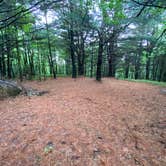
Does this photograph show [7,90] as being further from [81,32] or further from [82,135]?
[81,32]

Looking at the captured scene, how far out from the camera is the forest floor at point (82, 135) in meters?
2.45

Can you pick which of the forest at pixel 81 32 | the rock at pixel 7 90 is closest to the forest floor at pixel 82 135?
the rock at pixel 7 90

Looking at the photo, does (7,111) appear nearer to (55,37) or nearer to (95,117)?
(95,117)

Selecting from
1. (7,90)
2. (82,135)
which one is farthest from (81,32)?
(82,135)

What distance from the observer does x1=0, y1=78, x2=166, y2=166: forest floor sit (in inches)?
96.5

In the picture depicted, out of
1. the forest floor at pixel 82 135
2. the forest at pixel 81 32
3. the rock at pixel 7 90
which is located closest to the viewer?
the forest floor at pixel 82 135

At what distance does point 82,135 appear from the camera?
10.4ft

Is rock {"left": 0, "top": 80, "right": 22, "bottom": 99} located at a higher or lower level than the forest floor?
higher

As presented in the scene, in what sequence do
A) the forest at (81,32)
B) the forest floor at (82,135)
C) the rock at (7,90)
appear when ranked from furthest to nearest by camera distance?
the rock at (7,90) < the forest at (81,32) < the forest floor at (82,135)

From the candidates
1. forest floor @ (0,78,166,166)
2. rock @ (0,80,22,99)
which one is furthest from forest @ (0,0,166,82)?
forest floor @ (0,78,166,166)

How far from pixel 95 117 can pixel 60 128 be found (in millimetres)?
1201

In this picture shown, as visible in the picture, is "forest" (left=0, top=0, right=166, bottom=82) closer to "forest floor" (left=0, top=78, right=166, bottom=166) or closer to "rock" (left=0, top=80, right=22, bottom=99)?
"rock" (left=0, top=80, right=22, bottom=99)

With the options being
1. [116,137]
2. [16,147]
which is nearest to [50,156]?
[16,147]

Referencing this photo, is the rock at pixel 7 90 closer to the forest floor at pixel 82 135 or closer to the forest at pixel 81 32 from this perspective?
the forest floor at pixel 82 135
